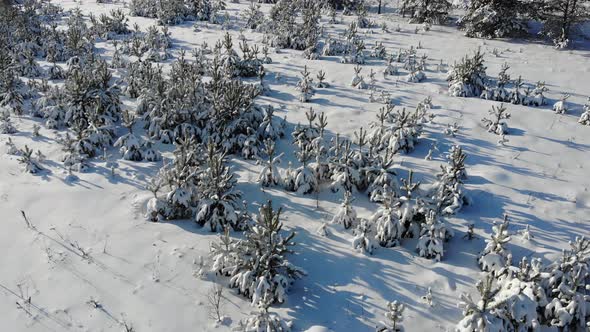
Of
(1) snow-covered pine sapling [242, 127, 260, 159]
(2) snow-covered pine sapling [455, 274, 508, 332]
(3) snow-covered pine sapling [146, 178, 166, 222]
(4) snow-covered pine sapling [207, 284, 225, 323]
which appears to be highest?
(1) snow-covered pine sapling [242, 127, 260, 159]

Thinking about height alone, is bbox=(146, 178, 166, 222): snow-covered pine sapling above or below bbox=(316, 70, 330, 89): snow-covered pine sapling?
below

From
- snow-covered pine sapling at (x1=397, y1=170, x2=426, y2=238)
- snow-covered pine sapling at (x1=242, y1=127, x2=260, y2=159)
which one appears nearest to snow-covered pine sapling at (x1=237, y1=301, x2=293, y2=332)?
snow-covered pine sapling at (x1=397, y1=170, x2=426, y2=238)

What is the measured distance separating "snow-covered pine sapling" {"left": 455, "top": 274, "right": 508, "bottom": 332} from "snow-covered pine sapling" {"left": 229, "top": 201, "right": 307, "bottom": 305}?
3082 mm

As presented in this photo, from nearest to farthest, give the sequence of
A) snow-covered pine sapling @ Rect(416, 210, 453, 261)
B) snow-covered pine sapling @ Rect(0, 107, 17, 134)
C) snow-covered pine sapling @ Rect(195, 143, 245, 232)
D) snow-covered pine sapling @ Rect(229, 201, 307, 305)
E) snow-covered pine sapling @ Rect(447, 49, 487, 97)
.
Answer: snow-covered pine sapling @ Rect(229, 201, 307, 305) < snow-covered pine sapling @ Rect(416, 210, 453, 261) < snow-covered pine sapling @ Rect(195, 143, 245, 232) < snow-covered pine sapling @ Rect(0, 107, 17, 134) < snow-covered pine sapling @ Rect(447, 49, 487, 97)

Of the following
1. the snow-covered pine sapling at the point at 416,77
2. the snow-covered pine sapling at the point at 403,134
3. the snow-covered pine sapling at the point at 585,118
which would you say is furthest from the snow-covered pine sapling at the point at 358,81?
the snow-covered pine sapling at the point at 585,118

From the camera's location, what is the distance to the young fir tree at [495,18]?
23.1 m

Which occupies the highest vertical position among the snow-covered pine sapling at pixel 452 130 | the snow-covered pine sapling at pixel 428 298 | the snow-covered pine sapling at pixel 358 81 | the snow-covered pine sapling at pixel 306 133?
the snow-covered pine sapling at pixel 358 81

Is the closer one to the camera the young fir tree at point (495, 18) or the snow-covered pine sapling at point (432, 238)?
the snow-covered pine sapling at point (432, 238)

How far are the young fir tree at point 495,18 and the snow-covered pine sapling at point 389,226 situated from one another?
704 inches

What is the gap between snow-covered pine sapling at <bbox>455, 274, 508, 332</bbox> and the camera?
23.7 ft

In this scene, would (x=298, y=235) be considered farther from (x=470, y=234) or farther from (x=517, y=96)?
(x=517, y=96)

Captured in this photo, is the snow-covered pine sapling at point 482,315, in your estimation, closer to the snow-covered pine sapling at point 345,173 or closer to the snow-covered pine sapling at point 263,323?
the snow-covered pine sapling at point 263,323

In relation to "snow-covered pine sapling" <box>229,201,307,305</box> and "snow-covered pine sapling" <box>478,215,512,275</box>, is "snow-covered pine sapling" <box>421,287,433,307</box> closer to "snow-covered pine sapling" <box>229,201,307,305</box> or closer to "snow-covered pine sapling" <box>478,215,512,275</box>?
"snow-covered pine sapling" <box>478,215,512,275</box>

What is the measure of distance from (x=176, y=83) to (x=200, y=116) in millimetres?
2566
